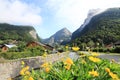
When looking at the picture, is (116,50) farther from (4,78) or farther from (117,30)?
(117,30)

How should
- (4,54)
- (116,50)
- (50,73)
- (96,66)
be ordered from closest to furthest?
(50,73) → (96,66) → (4,54) → (116,50)

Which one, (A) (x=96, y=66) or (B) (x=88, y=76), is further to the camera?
(A) (x=96, y=66)

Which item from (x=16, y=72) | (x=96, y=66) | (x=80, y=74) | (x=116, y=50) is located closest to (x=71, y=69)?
(x=80, y=74)

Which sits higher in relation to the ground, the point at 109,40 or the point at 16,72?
the point at 109,40

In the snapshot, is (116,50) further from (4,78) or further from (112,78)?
(112,78)

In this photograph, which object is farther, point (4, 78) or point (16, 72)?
point (16, 72)

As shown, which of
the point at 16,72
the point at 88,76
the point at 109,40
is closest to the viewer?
the point at 88,76

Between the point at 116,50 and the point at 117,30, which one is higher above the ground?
the point at 117,30

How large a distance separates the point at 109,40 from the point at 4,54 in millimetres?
148484

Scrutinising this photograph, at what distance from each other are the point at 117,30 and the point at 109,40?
42.2ft

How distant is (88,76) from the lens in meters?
5.39

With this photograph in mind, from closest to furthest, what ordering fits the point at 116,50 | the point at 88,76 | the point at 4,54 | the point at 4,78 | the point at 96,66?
the point at 88,76, the point at 96,66, the point at 4,78, the point at 4,54, the point at 116,50

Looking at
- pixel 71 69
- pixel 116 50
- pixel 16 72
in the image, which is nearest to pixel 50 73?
pixel 71 69

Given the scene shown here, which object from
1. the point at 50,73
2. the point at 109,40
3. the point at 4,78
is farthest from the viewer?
the point at 109,40
